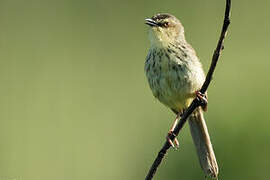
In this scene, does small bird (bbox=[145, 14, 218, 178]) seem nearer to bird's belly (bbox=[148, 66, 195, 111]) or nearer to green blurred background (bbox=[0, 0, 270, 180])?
bird's belly (bbox=[148, 66, 195, 111])

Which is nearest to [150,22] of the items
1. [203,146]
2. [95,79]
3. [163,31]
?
[163,31]

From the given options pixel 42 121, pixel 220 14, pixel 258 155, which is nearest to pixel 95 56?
pixel 42 121

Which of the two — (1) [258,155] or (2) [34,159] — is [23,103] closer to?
(2) [34,159]

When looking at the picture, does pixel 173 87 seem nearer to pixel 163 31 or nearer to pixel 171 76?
pixel 171 76

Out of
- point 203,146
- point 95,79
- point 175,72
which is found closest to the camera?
point 175,72

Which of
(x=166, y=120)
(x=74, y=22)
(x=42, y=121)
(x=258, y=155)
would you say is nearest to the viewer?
(x=258, y=155)

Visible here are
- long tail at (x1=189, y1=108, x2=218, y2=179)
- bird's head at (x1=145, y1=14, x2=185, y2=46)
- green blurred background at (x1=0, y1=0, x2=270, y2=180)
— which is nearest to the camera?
long tail at (x1=189, y1=108, x2=218, y2=179)

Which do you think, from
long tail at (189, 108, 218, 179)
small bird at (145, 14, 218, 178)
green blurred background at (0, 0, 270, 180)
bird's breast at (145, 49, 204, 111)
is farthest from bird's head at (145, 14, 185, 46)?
green blurred background at (0, 0, 270, 180)
